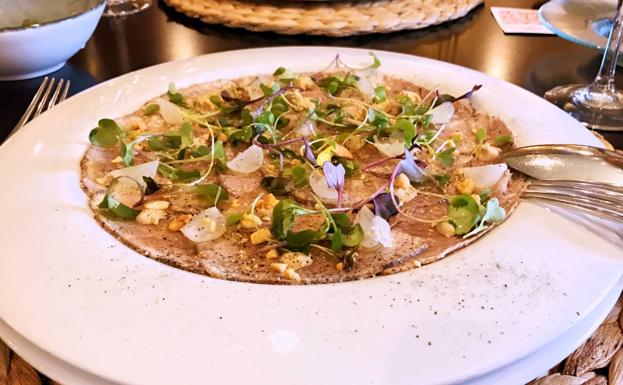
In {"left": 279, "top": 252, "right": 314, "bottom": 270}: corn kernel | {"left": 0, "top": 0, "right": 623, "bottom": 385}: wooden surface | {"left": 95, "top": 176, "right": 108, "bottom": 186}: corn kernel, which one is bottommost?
{"left": 0, "top": 0, "right": 623, "bottom": 385}: wooden surface

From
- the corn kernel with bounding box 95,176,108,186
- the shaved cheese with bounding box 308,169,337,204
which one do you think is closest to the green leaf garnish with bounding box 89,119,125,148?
the corn kernel with bounding box 95,176,108,186

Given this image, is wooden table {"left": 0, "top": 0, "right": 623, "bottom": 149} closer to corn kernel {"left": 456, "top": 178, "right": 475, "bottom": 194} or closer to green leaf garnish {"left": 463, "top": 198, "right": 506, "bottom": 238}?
corn kernel {"left": 456, "top": 178, "right": 475, "bottom": 194}

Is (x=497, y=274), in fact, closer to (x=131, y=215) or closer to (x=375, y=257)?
(x=375, y=257)

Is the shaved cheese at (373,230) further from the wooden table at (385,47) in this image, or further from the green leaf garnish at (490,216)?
the wooden table at (385,47)

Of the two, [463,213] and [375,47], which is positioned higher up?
[463,213]

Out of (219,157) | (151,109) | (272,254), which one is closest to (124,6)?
(151,109)

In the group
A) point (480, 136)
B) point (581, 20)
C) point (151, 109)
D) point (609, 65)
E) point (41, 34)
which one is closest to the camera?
point (480, 136)

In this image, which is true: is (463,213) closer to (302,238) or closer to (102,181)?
(302,238)
